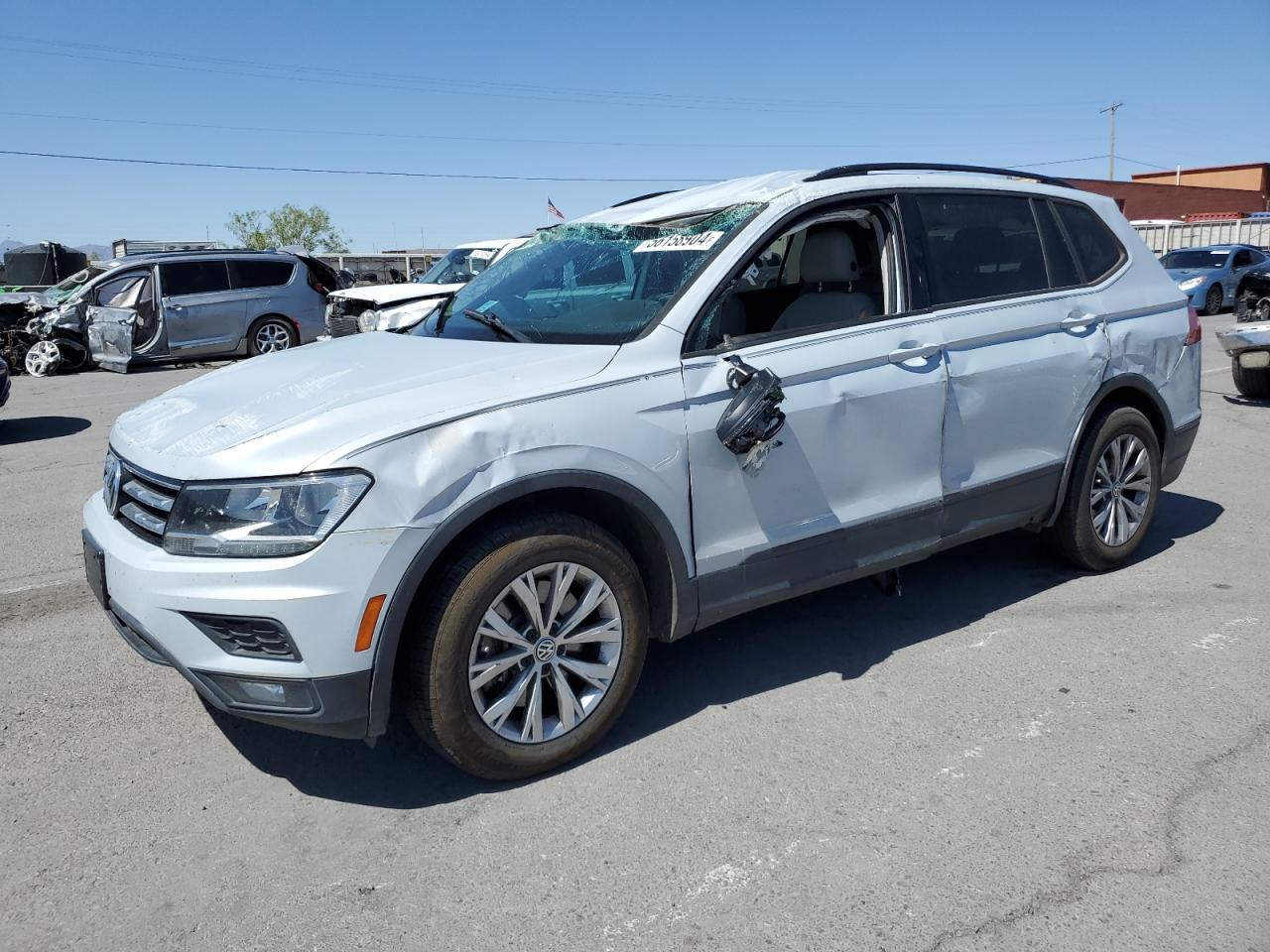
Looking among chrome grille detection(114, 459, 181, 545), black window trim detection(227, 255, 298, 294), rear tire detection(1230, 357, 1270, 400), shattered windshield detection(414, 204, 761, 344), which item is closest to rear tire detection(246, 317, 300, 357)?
black window trim detection(227, 255, 298, 294)

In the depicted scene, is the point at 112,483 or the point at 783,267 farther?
the point at 783,267

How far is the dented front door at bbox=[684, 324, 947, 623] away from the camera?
3.44 meters

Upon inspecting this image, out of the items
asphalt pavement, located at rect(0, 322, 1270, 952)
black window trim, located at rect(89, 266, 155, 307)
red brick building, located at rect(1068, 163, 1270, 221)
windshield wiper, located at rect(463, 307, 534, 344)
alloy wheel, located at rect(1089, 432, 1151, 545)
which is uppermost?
red brick building, located at rect(1068, 163, 1270, 221)

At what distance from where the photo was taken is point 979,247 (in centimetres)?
438

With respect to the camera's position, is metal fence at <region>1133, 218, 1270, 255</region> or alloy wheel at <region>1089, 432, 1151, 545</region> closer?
alloy wheel at <region>1089, 432, 1151, 545</region>

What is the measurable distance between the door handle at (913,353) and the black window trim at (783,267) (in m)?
0.14

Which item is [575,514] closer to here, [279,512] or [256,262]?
[279,512]

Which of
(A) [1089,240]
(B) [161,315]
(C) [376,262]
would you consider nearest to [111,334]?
(B) [161,315]

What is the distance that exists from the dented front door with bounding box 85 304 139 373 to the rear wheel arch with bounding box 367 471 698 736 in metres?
13.6

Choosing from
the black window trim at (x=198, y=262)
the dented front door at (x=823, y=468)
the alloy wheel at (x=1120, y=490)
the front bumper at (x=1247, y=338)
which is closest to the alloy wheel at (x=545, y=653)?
the dented front door at (x=823, y=468)

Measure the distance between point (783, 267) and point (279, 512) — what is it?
246 centimetres

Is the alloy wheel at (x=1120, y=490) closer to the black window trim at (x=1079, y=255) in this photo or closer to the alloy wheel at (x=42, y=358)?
the black window trim at (x=1079, y=255)

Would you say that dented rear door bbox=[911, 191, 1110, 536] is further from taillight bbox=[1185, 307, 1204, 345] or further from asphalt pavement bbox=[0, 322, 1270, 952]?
taillight bbox=[1185, 307, 1204, 345]

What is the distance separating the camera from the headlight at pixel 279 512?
278 centimetres
